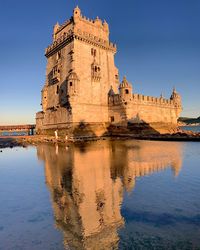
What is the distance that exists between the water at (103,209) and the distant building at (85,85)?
1017 inches

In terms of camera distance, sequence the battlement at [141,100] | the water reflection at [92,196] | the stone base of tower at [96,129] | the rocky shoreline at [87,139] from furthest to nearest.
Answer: the battlement at [141,100] < the stone base of tower at [96,129] < the rocky shoreline at [87,139] < the water reflection at [92,196]

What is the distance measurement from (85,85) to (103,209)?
3338 centimetres

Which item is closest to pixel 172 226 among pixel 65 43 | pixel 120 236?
pixel 120 236

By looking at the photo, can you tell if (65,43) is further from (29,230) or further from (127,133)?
(29,230)

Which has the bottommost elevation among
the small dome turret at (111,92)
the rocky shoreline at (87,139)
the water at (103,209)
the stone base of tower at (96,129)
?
the water at (103,209)

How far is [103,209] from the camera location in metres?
7.00

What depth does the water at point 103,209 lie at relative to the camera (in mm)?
5168

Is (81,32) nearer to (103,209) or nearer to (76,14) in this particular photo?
(76,14)

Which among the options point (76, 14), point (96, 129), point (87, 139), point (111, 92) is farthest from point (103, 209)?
point (76, 14)

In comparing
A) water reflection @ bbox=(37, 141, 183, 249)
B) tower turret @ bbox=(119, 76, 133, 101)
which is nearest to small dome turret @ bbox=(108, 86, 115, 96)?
tower turret @ bbox=(119, 76, 133, 101)

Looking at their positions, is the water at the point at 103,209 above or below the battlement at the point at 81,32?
below

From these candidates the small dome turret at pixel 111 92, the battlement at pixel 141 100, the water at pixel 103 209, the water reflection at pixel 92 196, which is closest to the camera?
the water at pixel 103 209

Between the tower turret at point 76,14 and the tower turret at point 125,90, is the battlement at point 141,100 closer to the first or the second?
the tower turret at point 125,90

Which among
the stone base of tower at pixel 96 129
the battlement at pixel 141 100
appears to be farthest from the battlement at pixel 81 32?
the stone base of tower at pixel 96 129
